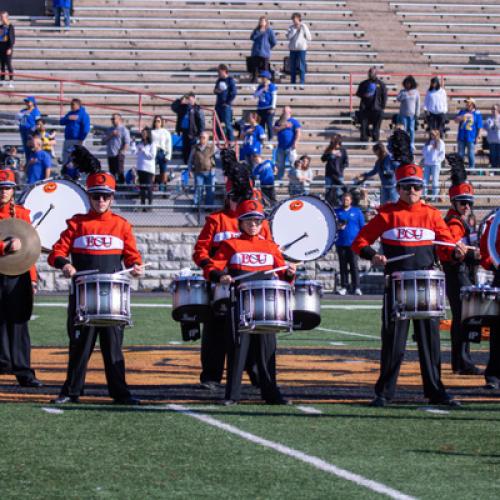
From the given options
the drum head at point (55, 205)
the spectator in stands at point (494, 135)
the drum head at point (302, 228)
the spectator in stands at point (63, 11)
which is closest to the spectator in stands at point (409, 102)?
the spectator in stands at point (494, 135)

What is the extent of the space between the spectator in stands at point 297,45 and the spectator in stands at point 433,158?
481cm

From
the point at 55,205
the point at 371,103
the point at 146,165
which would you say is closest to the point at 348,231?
the point at 146,165

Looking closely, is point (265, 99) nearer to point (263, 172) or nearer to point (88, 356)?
point (263, 172)

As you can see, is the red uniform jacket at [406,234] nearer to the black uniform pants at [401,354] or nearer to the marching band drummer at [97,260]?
the black uniform pants at [401,354]

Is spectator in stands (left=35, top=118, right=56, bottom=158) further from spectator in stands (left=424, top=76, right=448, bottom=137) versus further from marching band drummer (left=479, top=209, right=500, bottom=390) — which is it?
marching band drummer (left=479, top=209, right=500, bottom=390)

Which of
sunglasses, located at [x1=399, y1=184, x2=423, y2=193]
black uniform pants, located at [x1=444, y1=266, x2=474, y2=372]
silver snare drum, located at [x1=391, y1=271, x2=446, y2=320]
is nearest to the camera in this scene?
silver snare drum, located at [x1=391, y1=271, x2=446, y2=320]

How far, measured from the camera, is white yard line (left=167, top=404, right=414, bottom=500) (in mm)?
6787

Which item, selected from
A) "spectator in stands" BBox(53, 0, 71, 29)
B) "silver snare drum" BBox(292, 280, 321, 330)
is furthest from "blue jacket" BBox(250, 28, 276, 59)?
"silver snare drum" BBox(292, 280, 321, 330)

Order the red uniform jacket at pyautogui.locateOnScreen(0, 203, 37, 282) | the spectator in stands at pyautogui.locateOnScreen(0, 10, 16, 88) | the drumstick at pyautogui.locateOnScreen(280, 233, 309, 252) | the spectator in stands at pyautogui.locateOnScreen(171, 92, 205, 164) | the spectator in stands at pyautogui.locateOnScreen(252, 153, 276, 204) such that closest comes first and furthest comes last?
the red uniform jacket at pyautogui.locateOnScreen(0, 203, 37, 282) → the drumstick at pyautogui.locateOnScreen(280, 233, 309, 252) → the spectator in stands at pyautogui.locateOnScreen(252, 153, 276, 204) → the spectator in stands at pyautogui.locateOnScreen(171, 92, 205, 164) → the spectator in stands at pyautogui.locateOnScreen(0, 10, 16, 88)

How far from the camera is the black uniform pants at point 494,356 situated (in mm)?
10906

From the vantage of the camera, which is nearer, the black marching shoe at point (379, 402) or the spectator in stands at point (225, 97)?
the black marching shoe at point (379, 402)

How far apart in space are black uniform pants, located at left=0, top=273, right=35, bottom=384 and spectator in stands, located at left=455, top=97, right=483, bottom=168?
A: 15.5 m

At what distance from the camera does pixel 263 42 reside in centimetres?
2827

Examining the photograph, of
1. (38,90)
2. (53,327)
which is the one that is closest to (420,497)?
(53,327)
